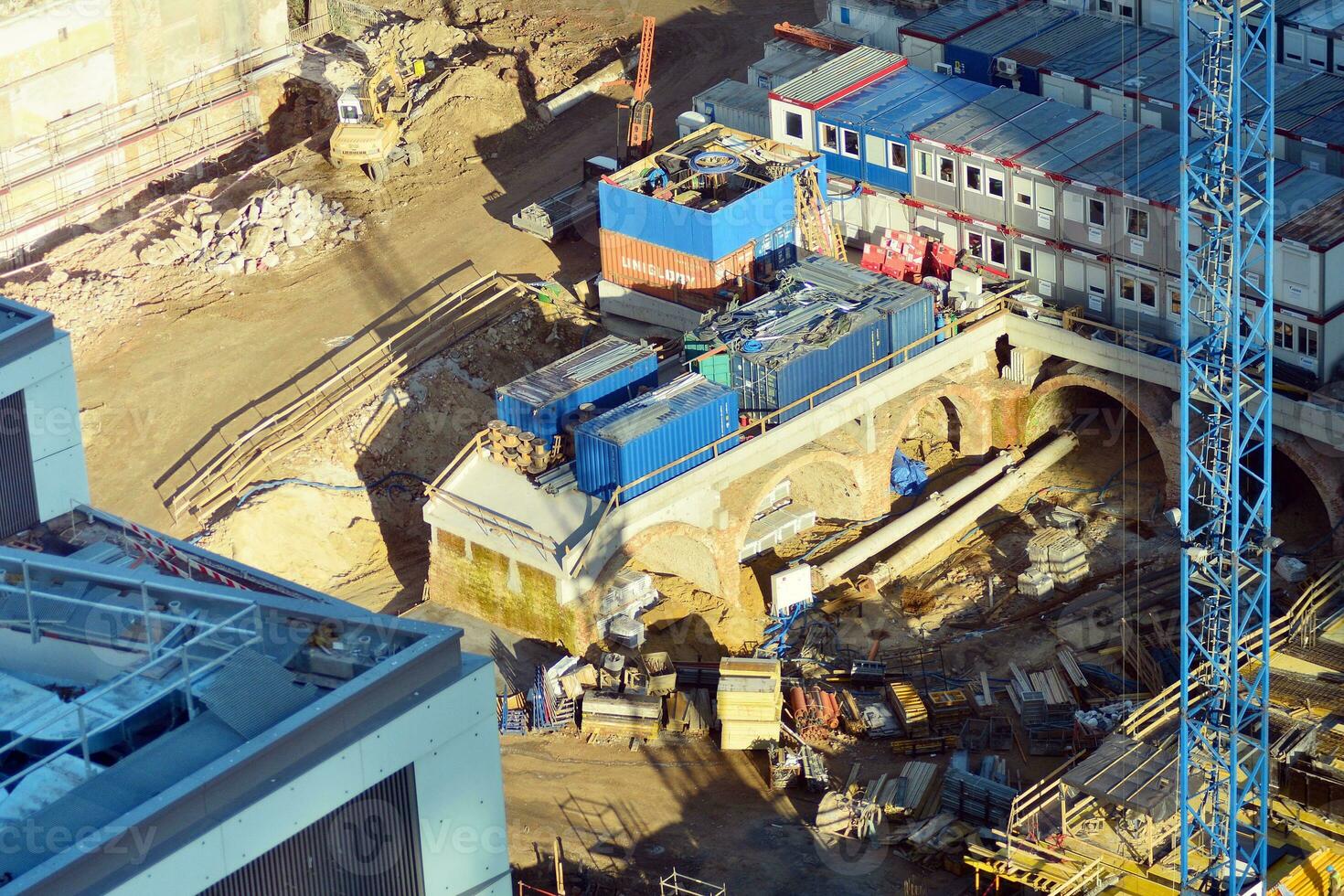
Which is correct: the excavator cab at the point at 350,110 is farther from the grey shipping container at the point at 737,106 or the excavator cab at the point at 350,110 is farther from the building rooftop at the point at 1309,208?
the building rooftop at the point at 1309,208

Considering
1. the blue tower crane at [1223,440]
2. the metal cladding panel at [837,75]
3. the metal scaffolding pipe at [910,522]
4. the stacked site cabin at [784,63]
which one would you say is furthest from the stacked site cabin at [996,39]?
the blue tower crane at [1223,440]

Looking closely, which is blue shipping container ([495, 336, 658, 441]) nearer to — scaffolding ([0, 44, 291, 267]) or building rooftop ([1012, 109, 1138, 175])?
building rooftop ([1012, 109, 1138, 175])

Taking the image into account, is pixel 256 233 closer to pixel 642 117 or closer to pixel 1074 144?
pixel 642 117

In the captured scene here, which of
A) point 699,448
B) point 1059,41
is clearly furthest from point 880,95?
point 699,448

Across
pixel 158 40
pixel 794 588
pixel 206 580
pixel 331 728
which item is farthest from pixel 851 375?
pixel 158 40

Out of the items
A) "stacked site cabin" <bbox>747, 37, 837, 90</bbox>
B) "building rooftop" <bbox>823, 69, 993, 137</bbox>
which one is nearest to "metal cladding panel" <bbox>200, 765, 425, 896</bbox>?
"building rooftop" <bbox>823, 69, 993, 137</bbox>

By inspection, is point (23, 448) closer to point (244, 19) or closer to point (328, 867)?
point (328, 867)
